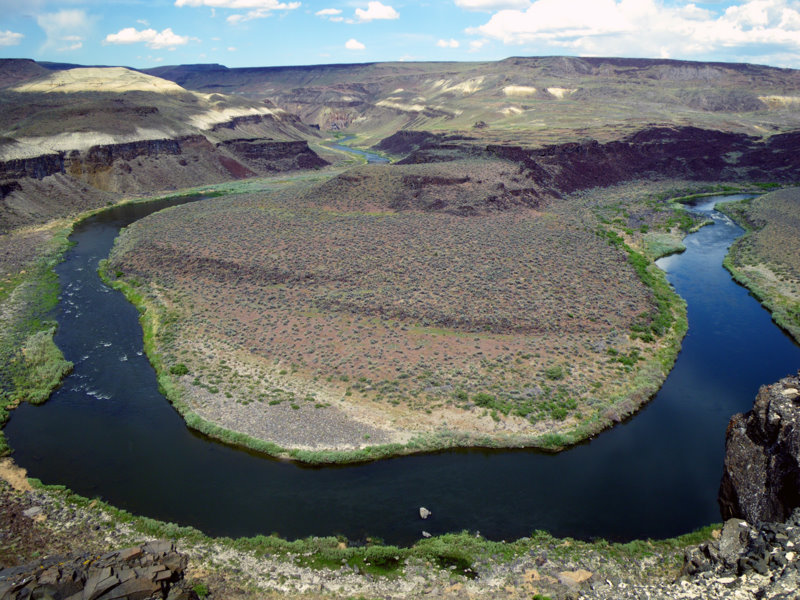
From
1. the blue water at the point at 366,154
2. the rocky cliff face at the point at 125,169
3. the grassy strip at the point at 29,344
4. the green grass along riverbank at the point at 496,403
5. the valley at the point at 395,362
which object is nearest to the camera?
the valley at the point at 395,362

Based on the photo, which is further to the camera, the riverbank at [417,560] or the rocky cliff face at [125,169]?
the rocky cliff face at [125,169]

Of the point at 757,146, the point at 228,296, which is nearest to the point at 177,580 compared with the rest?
the point at 228,296

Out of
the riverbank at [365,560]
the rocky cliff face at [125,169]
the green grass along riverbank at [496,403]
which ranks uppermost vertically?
the rocky cliff face at [125,169]

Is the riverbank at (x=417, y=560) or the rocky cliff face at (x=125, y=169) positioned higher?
the rocky cliff face at (x=125, y=169)

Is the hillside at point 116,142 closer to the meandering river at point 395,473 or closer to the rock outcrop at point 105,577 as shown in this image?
the meandering river at point 395,473

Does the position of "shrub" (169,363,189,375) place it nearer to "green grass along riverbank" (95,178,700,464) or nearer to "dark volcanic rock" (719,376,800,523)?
"green grass along riverbank" (95,178,700,464)

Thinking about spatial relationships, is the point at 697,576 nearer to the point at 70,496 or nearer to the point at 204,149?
the point at 70,496

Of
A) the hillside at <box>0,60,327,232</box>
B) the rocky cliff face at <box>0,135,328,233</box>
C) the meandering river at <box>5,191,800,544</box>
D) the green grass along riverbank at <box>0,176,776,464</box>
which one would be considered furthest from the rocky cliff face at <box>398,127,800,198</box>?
the meandering river at <box>5,191,800,544</box>

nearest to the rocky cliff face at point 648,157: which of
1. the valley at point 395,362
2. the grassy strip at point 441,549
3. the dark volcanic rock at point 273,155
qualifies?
the valley at point 395,362
